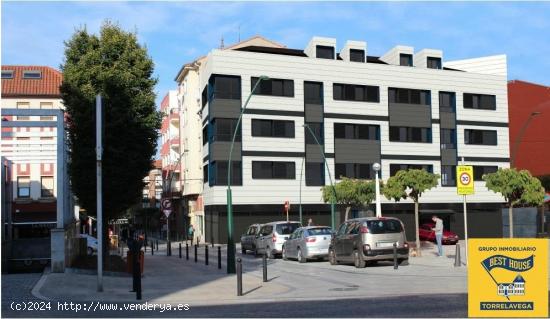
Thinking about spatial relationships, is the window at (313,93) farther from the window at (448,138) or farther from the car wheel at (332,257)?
the car wheel at (332,257)

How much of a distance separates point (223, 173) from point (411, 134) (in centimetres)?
1750

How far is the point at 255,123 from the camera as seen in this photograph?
169ft

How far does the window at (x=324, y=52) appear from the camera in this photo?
56.2 m

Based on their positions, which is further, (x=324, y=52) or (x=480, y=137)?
(x=480, y=137)

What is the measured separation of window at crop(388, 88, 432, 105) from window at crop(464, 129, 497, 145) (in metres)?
4.79

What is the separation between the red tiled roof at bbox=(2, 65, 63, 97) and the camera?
60906mm

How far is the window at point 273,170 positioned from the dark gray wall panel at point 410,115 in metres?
10.3

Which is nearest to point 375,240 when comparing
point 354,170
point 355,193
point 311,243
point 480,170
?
point 311,243

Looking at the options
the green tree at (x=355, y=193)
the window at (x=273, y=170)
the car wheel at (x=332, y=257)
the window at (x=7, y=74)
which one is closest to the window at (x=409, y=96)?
the window at (x=273, y=170)

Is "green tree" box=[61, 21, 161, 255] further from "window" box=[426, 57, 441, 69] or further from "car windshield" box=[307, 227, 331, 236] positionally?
"window" box=[426, 57, 441, 69]

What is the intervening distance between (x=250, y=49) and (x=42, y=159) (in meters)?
35.8

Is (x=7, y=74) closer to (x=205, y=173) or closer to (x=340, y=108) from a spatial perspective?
(x=205, y=173)

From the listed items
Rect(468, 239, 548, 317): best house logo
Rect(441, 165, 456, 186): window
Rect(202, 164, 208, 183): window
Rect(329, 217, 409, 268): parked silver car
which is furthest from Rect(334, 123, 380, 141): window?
Rect(468, 239, 548, 317): best house logo

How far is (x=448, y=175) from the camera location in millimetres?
57906
